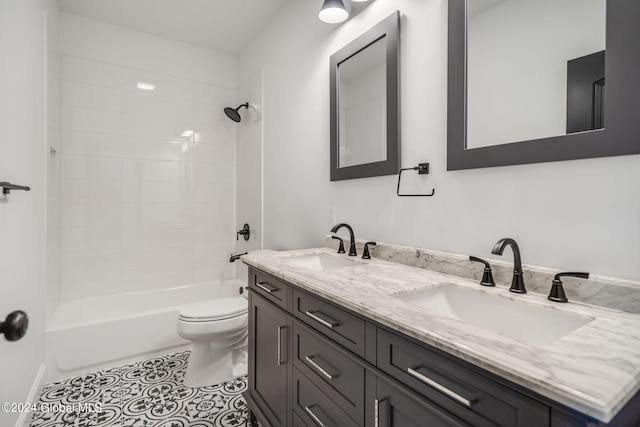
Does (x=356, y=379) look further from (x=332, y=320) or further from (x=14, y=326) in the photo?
(x=14, y=326)

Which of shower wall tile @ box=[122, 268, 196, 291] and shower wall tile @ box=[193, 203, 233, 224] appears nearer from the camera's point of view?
shower wall tile @ box=[122, 268, 196, 291]

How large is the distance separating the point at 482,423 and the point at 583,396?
205mm

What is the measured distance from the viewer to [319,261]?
1760 millimetres

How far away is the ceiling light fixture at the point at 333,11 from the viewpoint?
1.53 metres

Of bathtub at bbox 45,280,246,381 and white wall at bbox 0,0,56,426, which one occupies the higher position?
white wall at bbox 0,0,56,426

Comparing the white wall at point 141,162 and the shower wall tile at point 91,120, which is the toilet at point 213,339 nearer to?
the white wall at point 141,162

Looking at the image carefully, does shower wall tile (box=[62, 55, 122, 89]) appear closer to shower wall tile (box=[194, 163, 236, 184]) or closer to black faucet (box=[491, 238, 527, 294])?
shower wall tile (box=[194, 163, 236, 184])

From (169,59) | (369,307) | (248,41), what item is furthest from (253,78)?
(369,307)

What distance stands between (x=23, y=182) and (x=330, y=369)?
1.80 meters

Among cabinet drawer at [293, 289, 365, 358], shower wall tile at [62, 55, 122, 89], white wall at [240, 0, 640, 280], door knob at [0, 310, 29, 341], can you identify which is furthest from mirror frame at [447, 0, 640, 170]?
shower wall tile at [62, 55, 122, 89]

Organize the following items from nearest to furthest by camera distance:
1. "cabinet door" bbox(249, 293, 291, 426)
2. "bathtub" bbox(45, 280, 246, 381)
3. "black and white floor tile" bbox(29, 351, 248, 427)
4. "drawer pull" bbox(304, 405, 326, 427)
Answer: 1. "drawer pull" bbox(304, 405, 326, 427)
2. "cabinet door" bbox(249, 293, 291, 426)
3. "black and white floor tile" bbox(29, 351, 248, 427)
4. "bathtub" bbox(45, 280, 246, 381)

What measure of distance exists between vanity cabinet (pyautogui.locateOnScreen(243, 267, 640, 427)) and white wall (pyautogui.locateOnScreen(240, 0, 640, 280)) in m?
0.52

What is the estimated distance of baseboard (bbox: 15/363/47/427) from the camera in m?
1.53

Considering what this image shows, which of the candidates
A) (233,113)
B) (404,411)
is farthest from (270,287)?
(233,113)
